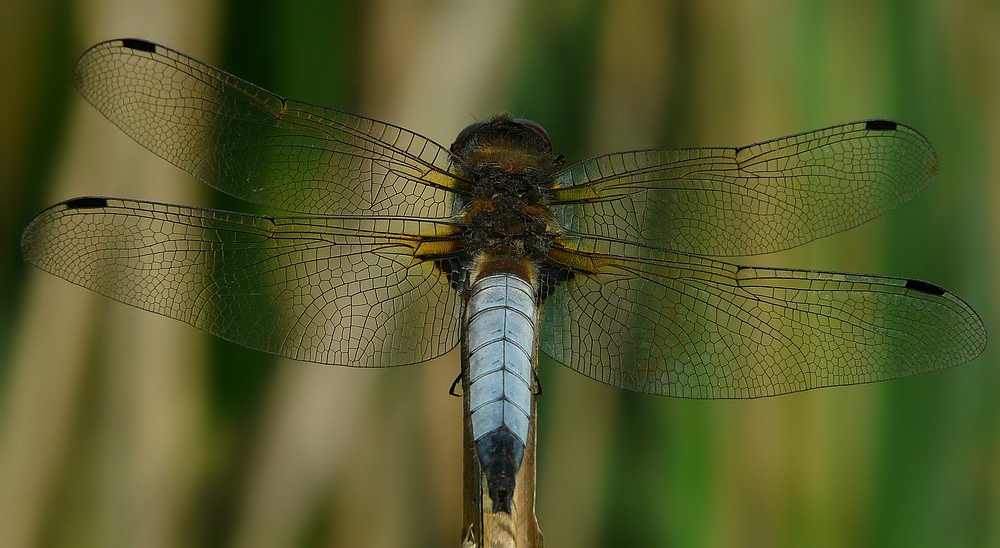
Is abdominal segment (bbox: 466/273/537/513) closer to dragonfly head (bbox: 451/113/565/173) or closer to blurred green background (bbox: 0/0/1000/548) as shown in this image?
dragonfly head (bbox: 451/113/565/173)

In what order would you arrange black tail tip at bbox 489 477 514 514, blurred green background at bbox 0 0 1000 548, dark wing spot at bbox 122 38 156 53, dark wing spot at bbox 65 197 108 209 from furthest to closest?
blurred green background at bbox 0 0 1000 548
dark wing spot at bbox 122 38 156 53
dark wing spot at bbox 65 197 108 209
black tail tip at bbox 489 477 514 514

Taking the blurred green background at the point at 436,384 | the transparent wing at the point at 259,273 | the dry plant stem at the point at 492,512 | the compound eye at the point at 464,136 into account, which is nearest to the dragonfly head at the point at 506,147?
the compound eye at the point at 464,136

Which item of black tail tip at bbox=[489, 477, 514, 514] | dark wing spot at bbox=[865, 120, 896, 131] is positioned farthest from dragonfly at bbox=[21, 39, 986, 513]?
black tail tip at bbox=[489, 477, 514, 514]

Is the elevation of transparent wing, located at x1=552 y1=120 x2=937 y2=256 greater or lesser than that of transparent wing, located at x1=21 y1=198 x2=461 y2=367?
greater

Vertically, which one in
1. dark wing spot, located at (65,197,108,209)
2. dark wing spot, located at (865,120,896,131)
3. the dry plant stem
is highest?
dark wing spot, located at (865,120,896,131)

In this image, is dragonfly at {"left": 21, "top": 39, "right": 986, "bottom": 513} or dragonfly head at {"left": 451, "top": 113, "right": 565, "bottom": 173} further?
dragonfly head at {"left": 451, "top": 113, "right": 565, "bottom": 173}

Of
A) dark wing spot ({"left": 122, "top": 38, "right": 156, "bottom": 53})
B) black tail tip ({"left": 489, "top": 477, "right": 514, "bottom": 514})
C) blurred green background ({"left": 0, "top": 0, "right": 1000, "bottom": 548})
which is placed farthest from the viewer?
blurred green background ({"left": 0, "top": 0, "right": 1000, "bottom": 548})

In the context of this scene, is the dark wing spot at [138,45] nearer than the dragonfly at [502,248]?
No

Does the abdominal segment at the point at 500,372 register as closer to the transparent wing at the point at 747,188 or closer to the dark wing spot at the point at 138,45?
the transparent wing at the point at 747,188

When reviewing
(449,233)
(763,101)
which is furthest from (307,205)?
(763,101)
